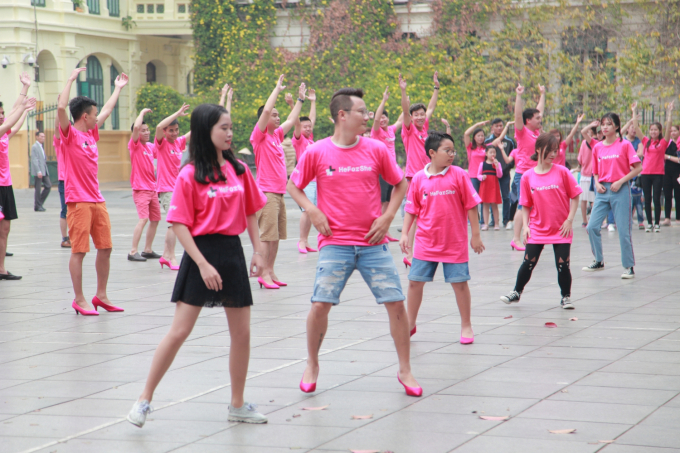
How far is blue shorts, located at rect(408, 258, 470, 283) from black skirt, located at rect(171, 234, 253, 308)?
2220mm

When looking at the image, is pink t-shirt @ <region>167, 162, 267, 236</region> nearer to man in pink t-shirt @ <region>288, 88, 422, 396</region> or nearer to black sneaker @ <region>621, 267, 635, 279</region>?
man in pink t-shirt @ <region>288, 88, 422, 396</region>

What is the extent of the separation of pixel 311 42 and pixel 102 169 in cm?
943

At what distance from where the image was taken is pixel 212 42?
110ft

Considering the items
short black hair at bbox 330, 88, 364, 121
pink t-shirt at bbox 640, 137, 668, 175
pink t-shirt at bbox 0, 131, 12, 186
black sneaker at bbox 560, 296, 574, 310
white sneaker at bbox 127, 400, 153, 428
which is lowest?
black sneaker at bbox 560, 296, 574, 310

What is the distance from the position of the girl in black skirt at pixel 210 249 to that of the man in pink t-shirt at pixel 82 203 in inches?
139

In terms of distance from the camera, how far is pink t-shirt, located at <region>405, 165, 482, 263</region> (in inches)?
263

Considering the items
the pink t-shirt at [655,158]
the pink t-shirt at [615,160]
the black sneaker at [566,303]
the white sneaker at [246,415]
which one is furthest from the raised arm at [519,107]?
the white sneaker at [246,415]

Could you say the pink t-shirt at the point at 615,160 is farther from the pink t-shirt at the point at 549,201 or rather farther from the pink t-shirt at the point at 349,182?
the pink t-shirt at the point at 349,182

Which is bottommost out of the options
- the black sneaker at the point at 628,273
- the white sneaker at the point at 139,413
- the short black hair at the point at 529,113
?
the black sneaker at the point at 628,273

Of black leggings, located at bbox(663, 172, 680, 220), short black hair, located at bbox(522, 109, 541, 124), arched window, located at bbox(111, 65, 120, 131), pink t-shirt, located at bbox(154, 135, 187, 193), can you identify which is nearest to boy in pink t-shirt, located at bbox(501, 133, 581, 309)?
short black hair, located at bbox(522, 109, 541, 124)

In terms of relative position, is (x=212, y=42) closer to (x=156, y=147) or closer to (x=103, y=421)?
(x=156, y=147)

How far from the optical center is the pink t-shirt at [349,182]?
5285 mm

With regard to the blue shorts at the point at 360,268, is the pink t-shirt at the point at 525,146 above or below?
above

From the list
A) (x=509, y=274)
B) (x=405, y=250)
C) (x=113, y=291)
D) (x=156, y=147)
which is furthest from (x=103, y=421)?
(x=156, y=147)
